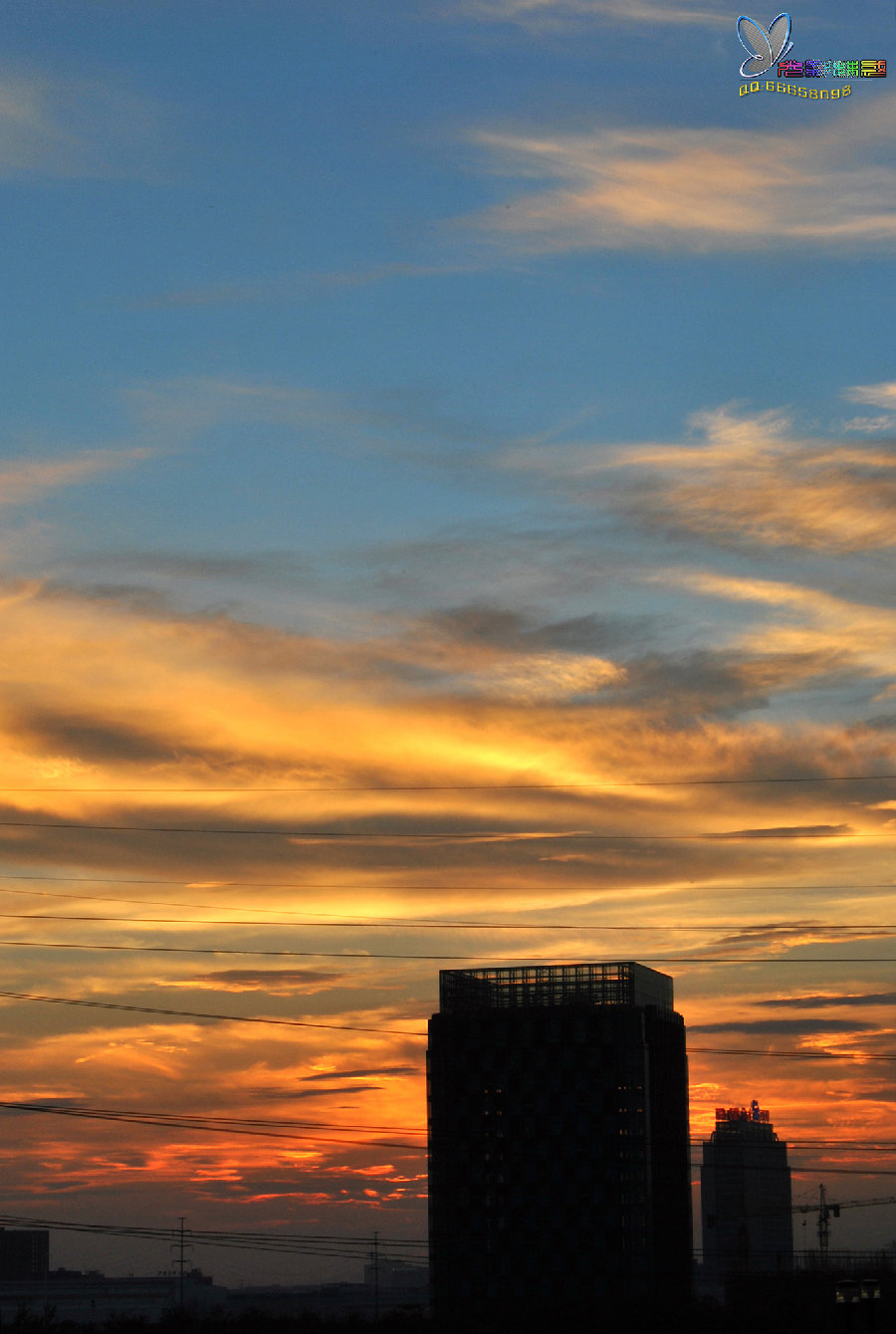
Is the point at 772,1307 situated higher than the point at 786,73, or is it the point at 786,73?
the point at 786,73

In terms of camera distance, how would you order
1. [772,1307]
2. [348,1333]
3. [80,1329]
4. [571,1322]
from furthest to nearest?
[772,1307], [571,1322], [348,1333], [80,1329]

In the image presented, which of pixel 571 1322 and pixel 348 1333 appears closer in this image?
pixel 348 1333

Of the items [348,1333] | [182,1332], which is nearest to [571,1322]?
[348,1333]

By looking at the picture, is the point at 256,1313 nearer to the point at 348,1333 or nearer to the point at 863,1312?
the point at 348,1333

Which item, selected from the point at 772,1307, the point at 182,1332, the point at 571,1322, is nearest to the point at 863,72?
the point at 182,1332

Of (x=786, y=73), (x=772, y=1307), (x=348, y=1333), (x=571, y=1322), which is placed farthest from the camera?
(x=772, y=1307)

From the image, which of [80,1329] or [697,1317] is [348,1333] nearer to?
[80,1329]

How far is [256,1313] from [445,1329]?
1661 centimetres

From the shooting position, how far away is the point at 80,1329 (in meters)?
125

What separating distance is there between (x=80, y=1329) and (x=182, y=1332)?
25.6ft

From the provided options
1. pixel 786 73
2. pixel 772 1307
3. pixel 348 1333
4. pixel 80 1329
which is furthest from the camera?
pixel 772 1307

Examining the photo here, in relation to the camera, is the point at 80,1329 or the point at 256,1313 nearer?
the point at 80,1329

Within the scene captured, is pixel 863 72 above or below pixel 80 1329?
above

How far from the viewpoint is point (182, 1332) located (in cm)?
12475
